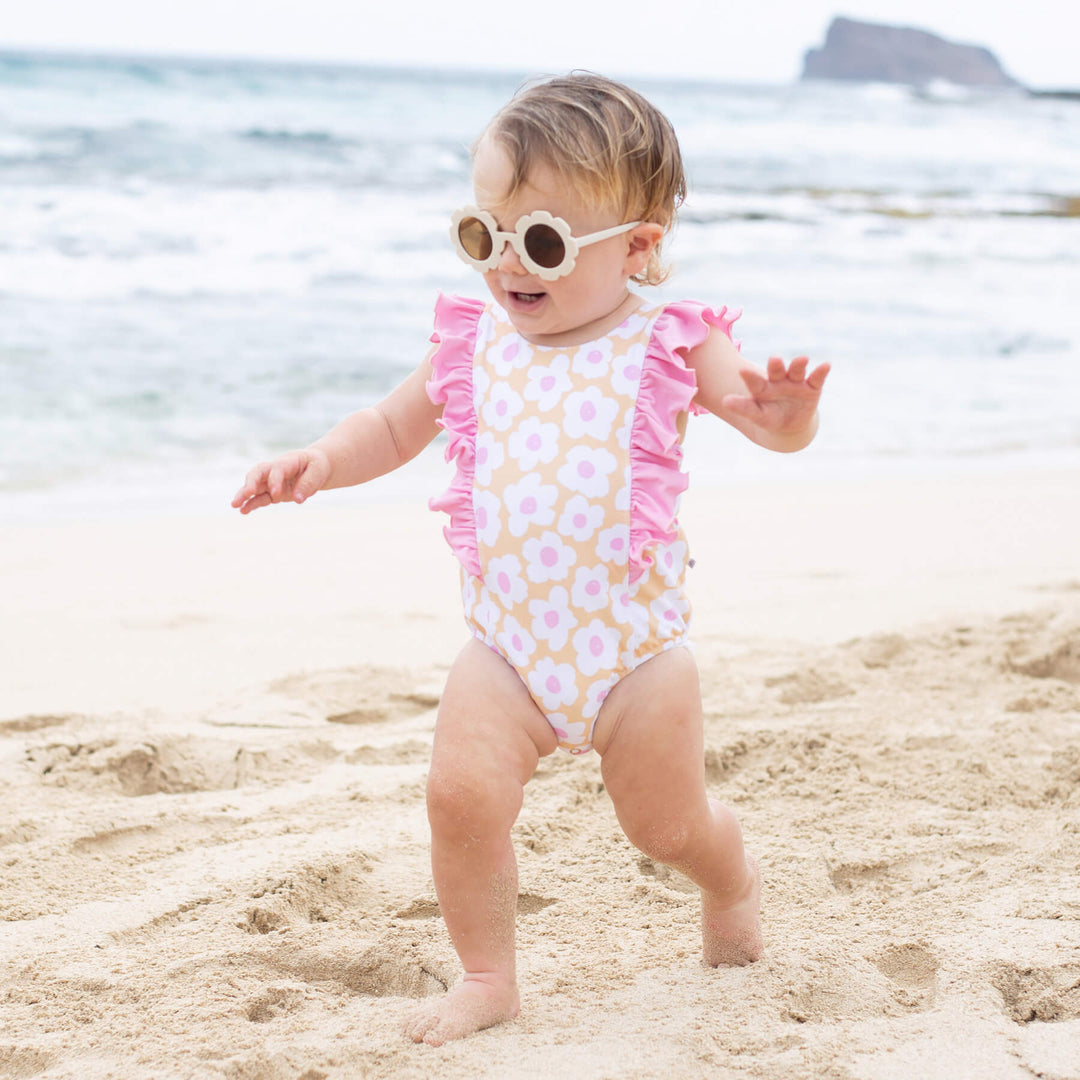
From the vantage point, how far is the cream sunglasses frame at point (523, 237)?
6.45ft

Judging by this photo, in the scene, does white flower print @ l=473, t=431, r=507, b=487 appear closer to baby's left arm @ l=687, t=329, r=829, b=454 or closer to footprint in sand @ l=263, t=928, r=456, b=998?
baby's left arm @ l=687, t=329, r=829, b=454

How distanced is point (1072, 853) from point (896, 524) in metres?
2.98

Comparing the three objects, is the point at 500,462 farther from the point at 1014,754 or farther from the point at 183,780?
the point at 1014,754

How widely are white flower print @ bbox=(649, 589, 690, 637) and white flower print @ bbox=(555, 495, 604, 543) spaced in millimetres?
161

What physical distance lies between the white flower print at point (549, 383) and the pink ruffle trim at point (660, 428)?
0.13 meters

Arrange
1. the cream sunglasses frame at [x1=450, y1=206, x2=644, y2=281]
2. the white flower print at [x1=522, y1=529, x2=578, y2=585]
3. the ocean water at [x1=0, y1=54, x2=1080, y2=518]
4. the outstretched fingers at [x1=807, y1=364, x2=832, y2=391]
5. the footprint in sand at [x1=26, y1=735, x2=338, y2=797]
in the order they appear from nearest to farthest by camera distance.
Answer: the outstretched fingers at [x1=807, y1=364, x2=832, y2=391]
the cream sunglasses frame at [x1=450, y1=206, x2=644, y2=281]
the white flower print at [x1=522, y1=529, x2=578, y2=585]
the footprint in sand at [x1=26, y1=735, x2=338, y2=797]
the ocean water at [x1=0, y1=54, x2=1080, y2=518]

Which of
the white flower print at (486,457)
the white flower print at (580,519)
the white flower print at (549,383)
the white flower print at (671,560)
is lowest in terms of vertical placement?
the white flower print at (671,560)

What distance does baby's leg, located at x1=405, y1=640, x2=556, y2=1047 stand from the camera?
78.0 inches

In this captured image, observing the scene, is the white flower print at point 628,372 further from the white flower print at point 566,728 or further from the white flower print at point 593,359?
the white flower print at point 566,728

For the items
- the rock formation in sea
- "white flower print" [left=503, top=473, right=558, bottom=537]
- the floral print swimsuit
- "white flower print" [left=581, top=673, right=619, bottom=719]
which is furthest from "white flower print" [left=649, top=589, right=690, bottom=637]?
the rock formation in sea

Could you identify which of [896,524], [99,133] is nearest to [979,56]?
[99,133]

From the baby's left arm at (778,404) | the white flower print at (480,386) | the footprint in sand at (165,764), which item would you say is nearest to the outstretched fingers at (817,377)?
the baby's left arm at (778,404)

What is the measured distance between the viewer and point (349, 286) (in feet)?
37.6

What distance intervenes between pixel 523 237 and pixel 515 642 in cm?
64
